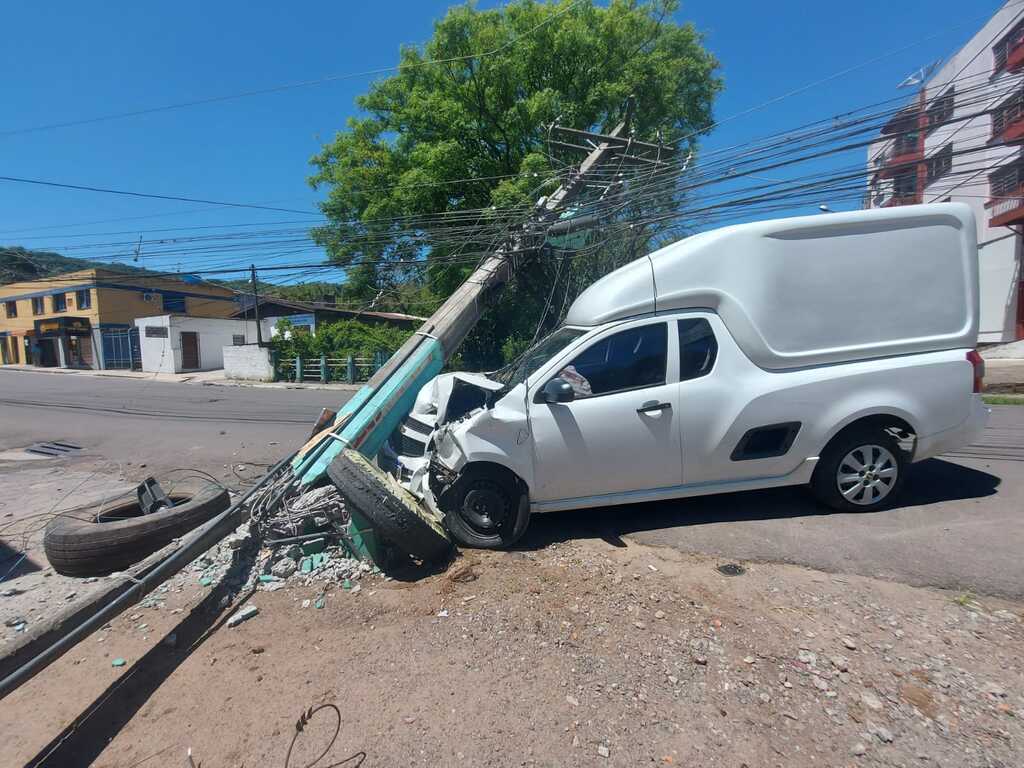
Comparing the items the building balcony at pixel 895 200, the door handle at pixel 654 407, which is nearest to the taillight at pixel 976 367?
the door handle at pixel 654 407

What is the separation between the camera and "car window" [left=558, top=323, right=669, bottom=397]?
4.38 m

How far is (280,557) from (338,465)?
0.88 meters

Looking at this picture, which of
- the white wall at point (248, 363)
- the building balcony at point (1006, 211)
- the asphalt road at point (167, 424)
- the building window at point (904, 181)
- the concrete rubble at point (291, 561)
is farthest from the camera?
the white wall at point (248, 363)

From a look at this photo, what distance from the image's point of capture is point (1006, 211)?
756 inches

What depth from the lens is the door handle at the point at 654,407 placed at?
14.0 ft

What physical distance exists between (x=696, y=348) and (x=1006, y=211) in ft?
73.7

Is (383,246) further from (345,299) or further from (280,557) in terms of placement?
(280,557)

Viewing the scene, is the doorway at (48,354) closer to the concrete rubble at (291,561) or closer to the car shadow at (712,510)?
the concrete rubble at (291,561)

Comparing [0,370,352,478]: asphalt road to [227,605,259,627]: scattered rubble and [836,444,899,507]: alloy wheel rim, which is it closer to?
[227,605,259,627]: scattered rubble

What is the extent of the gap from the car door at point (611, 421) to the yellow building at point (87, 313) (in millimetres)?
33668

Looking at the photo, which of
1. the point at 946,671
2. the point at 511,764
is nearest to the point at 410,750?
the point at 511,764

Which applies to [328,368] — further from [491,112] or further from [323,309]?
[491,112]

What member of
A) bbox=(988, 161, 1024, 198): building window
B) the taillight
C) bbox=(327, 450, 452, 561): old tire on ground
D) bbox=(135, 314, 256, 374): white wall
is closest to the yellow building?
bbox=(135, 314, 256, 374): white wall

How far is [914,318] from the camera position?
4613 millimetres
